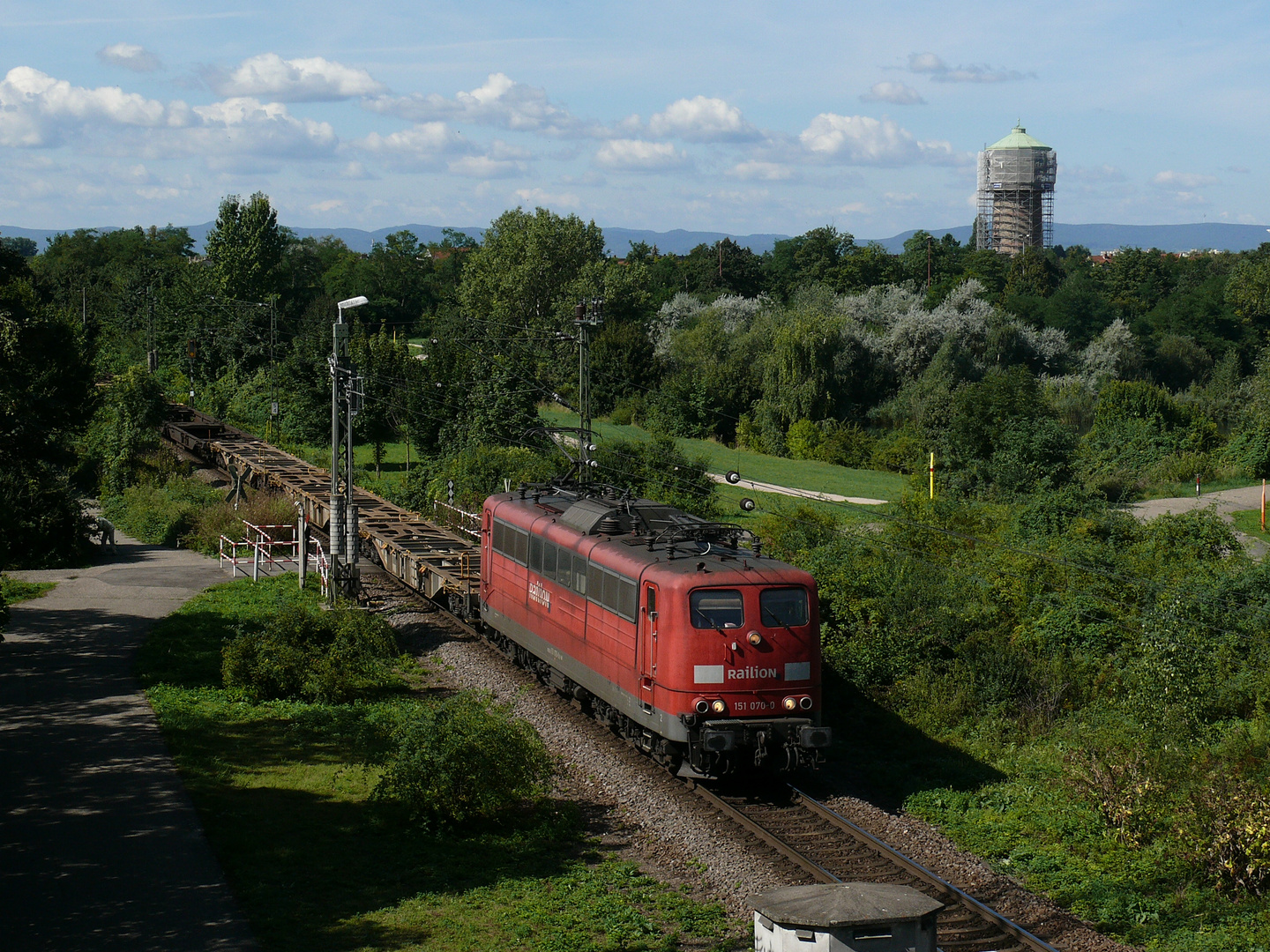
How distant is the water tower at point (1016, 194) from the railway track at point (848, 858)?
172m

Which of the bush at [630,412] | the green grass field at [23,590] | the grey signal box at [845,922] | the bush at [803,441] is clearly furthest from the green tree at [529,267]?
the grey signal box at [845,922]

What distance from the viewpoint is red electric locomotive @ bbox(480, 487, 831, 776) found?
15281mm

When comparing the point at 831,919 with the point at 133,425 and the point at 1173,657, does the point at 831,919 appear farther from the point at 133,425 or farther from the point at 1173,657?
the point at 133,425

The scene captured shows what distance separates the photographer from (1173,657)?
18.9 metres

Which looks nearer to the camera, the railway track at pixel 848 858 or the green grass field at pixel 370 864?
the green grass field at pixel 370 864

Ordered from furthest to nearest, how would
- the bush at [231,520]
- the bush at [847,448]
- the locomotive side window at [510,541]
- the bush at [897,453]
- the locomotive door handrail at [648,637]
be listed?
the bush at [847,448] < the bush at [897,453] < the bush at [231,520] < the locomotive side window at [510,541] < the locomotive door handrail at [648,637]

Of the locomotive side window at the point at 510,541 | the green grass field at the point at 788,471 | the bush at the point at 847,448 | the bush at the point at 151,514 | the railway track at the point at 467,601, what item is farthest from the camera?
the bush at the point at 847,448

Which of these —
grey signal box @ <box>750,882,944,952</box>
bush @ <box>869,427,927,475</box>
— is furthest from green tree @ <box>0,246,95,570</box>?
bush @ <box>869,427,927,475</box>

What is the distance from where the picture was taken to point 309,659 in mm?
20500

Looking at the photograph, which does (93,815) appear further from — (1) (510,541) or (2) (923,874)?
(2) (923,874)

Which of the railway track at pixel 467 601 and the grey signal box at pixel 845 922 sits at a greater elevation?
the grey signal box at pixel 845 922

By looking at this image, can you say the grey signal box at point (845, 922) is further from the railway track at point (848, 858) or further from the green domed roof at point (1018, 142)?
the green domed roof at point (1018, 142)

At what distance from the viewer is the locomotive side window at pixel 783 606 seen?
613 inches

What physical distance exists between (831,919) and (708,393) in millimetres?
63072
